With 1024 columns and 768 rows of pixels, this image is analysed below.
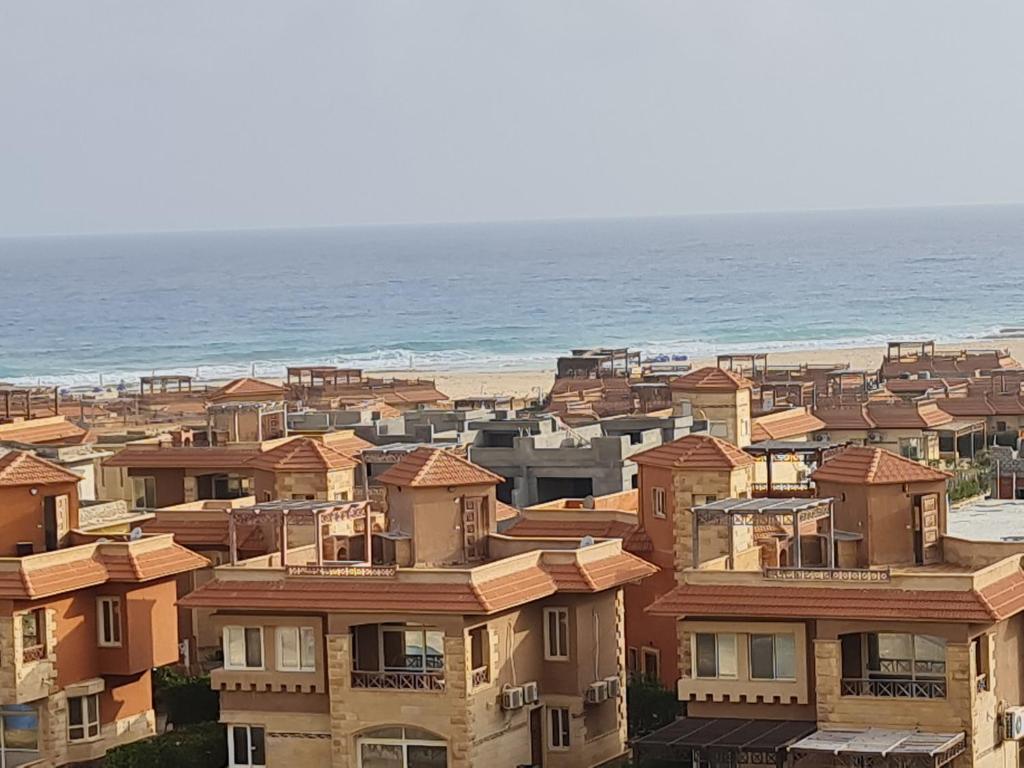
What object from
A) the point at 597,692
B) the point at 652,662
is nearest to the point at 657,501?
the point at 652,662

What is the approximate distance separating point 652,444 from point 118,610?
27.3 meters

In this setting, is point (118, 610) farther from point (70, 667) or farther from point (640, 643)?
point (640, 643)

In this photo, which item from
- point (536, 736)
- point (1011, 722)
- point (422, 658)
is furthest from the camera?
point (536, 736)

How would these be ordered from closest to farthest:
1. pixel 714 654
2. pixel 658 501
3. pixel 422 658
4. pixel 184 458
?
1. pixel 714 654
2. pixel 422 658
3. pixel 658 501
4. pixel 184 458

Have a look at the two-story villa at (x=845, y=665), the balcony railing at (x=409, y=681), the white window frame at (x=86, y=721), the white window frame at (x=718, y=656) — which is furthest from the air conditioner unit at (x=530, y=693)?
the white window frame at (x=86, y=721)

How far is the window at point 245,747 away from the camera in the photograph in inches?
1661

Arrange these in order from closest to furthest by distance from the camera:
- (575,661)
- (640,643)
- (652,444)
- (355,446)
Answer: (575,661) < (640,643) < (355,446) < (652,444)

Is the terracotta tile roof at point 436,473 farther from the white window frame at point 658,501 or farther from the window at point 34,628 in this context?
the window at point 34,628

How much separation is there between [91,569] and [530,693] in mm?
9090

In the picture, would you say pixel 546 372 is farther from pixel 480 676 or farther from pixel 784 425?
pixel 480 676

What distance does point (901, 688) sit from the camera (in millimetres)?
37688

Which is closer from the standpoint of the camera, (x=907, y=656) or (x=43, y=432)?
(x=907, y=656)

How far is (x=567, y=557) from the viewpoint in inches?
1681

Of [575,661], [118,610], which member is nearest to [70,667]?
[118,610]
